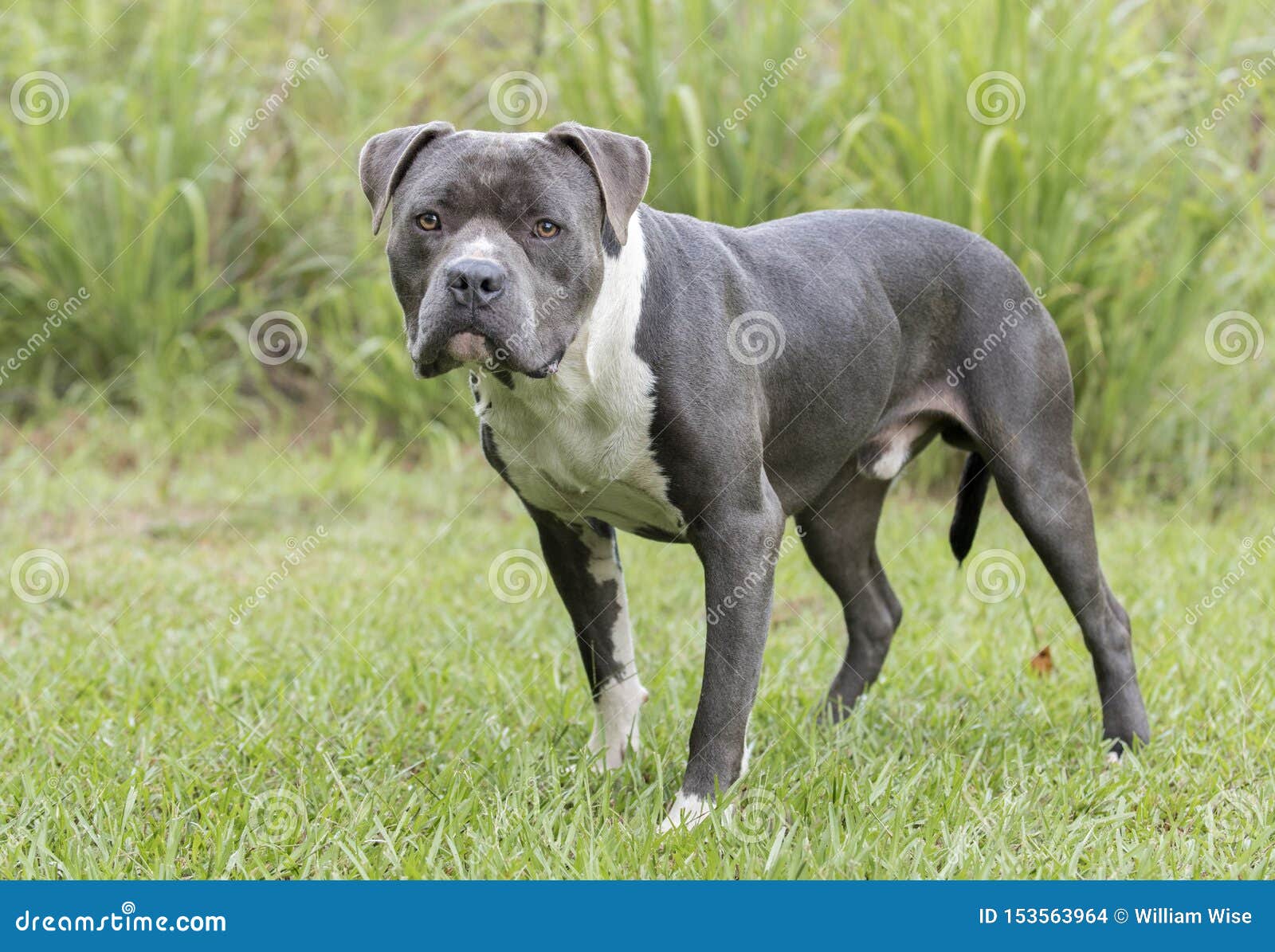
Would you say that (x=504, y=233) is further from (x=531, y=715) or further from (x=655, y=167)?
(x=655, y=167)

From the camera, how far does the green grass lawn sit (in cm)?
284

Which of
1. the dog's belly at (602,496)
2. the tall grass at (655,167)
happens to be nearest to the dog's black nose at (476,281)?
the dog's belly at (602,496)

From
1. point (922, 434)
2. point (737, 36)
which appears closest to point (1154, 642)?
point (922, 434)

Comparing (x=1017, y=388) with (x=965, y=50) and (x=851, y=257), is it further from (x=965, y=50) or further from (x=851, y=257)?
(x=965, y=50)

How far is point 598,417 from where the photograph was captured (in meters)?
2.99

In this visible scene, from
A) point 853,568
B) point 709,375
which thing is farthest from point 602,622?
point 853,568

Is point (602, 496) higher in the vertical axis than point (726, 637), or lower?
higher

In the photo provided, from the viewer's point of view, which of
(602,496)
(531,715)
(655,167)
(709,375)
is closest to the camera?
(709,375)

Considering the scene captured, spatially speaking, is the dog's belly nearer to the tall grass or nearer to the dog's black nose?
the dog's black nose

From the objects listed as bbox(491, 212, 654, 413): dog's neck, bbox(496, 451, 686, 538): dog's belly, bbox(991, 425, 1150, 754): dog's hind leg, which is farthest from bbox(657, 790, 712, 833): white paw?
bbox(991, 425, 1150, 754): dog's hind leg

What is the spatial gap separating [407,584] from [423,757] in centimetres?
187

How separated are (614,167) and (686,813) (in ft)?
4.39

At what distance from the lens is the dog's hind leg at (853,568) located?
399 cm

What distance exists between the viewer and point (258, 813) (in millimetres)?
3062
